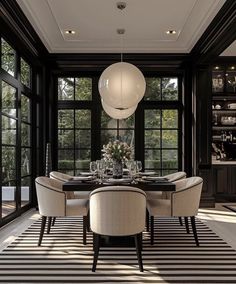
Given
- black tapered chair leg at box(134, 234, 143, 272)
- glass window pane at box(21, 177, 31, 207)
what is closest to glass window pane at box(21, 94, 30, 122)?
glass window pane at box(21, 177, 31, 207)

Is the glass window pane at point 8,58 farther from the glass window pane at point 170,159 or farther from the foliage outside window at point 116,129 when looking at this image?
the glass window pane at point 170,159

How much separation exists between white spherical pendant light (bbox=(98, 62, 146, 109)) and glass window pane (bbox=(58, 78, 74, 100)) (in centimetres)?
330

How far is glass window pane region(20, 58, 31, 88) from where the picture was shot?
6348 millimetres

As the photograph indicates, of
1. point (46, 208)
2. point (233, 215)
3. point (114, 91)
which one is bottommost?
point (233, 215)

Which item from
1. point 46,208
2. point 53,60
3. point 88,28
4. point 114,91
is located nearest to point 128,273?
point 46,208

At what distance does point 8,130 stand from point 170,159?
3.70 metres

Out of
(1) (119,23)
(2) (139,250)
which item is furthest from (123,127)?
(2) (139,250)

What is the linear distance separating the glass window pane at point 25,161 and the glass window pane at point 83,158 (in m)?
1.27

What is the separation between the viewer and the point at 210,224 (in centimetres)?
557

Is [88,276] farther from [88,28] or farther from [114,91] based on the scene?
[88,28]

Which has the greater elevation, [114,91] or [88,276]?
[114,91]

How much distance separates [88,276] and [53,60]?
5160 mm

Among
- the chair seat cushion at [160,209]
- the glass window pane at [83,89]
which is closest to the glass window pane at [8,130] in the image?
the glass window pane at [83,89]

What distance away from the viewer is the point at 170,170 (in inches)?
309
